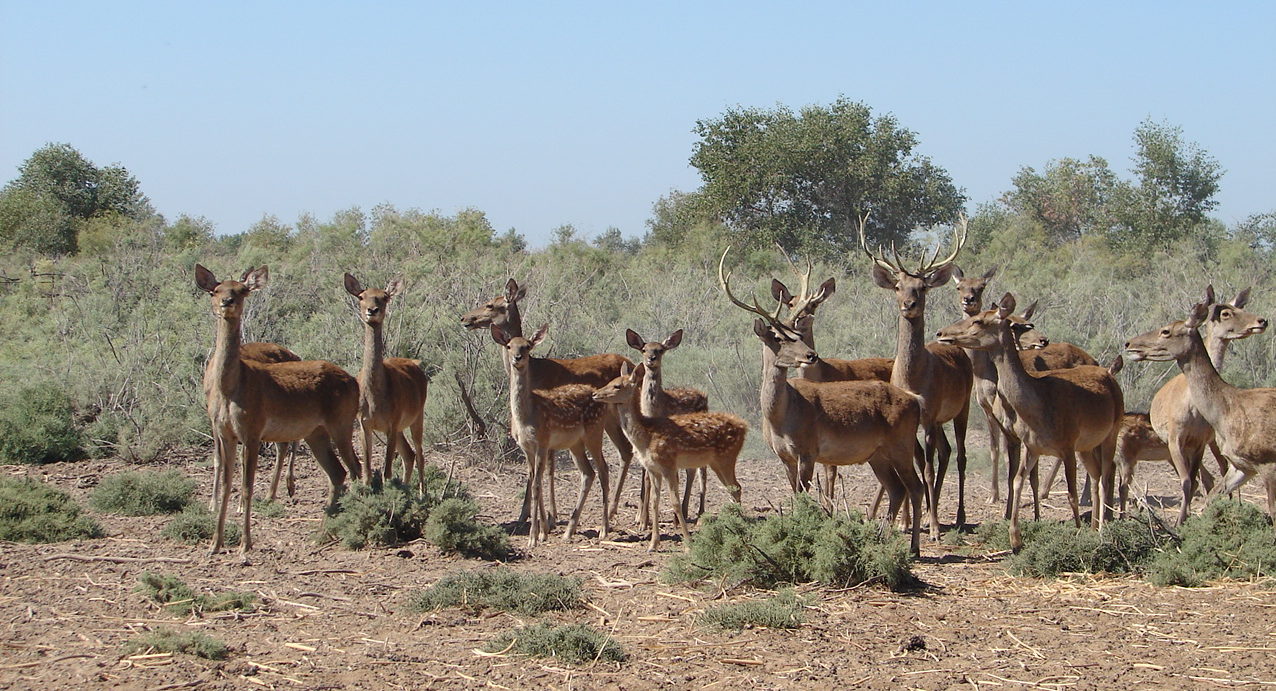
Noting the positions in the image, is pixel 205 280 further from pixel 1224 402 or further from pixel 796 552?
pixel 1224 402

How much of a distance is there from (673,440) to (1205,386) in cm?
426

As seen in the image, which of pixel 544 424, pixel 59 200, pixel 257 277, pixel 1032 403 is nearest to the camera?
pixel 1032 403

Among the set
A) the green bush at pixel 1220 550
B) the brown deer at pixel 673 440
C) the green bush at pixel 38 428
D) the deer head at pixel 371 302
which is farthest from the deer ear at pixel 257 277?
the green bush at pixel 1220 550

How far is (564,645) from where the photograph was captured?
7520 millimetres

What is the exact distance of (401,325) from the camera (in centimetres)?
1827

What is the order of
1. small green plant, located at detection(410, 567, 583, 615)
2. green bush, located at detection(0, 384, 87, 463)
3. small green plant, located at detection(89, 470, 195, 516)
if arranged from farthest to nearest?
green bush, located at detection(0, 384, 87, 463) → small green plant, located at detection(89, 470, 195, 516) → small green plant, located at detection(410, 567, 583, 615)

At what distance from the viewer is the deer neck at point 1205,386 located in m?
10.2

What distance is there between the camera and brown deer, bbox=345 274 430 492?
1243 cm

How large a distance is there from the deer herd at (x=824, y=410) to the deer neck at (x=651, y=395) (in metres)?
Answer: 0.02

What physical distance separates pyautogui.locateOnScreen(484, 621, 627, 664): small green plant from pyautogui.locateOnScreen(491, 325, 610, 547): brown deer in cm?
356

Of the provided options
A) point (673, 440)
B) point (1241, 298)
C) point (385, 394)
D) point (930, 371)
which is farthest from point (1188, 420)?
point (385, 394)

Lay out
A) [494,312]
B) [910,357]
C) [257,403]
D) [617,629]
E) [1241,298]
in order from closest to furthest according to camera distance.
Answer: [617,629]
[257,403]
[910,357]
[1241,298]
[494,312]

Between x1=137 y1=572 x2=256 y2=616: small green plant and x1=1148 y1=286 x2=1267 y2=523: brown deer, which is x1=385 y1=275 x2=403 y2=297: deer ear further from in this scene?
x1=1148 y1=286 x2=1267 y2=523: brown deer

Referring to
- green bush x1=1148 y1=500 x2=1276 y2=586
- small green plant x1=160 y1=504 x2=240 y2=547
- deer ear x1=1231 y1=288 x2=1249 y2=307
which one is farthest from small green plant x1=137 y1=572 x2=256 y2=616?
deer ear x1=1231 y1=288 x2=1249 y2=307
